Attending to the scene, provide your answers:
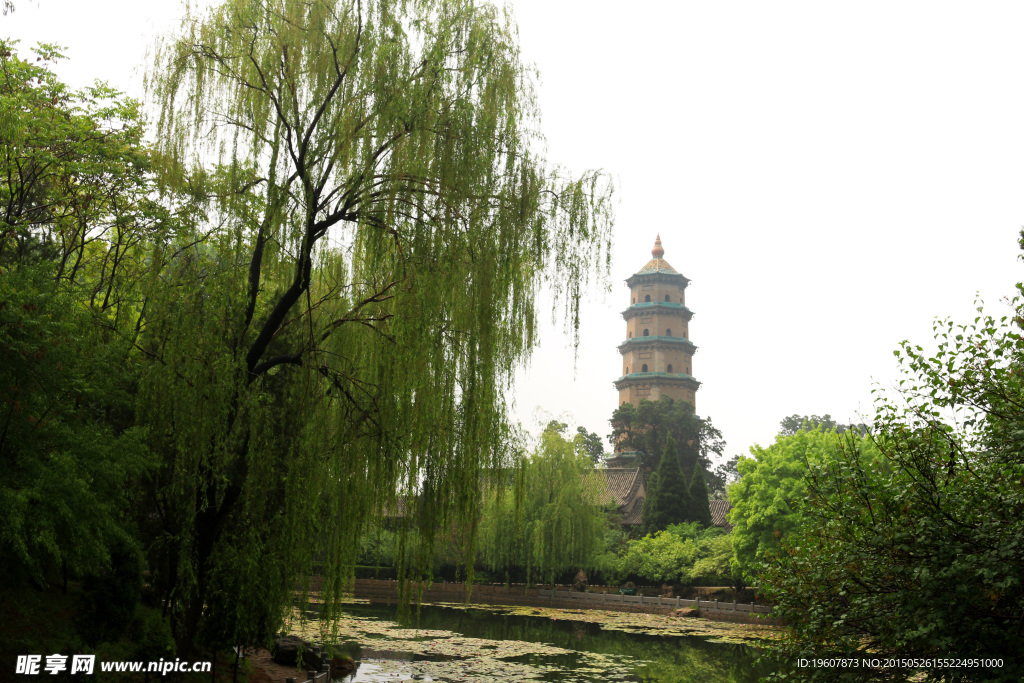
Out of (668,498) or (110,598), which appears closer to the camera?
(110,598)

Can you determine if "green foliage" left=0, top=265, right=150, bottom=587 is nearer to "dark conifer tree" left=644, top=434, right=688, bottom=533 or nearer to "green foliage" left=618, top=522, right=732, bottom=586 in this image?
→ "green foliage" left=618, top=522, right=732, bottom=586

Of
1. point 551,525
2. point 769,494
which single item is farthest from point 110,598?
point 551,525

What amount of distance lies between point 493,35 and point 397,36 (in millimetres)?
1083

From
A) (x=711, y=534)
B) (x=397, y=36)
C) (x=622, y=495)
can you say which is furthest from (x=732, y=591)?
(x=397, y=36)

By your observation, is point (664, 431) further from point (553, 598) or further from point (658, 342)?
Answer: point (553, 598)

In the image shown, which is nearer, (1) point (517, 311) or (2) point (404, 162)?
(2) point (404, 162)

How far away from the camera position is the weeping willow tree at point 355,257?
7.25 m

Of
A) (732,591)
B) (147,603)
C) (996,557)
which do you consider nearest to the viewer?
(996,557)

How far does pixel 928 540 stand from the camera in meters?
5.85

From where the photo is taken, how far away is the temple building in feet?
207

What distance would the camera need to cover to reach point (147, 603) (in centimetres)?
1245

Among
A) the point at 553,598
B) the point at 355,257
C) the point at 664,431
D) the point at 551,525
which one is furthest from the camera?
the point at 664,431

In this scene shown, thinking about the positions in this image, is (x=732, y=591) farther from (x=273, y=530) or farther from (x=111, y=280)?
(x=111, y=280)

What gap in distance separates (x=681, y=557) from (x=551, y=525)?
5361mm
